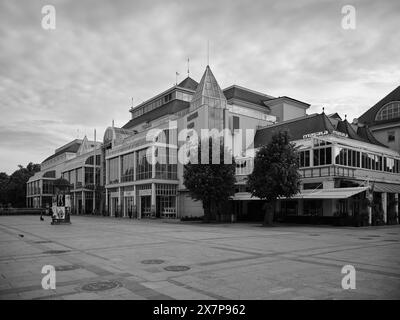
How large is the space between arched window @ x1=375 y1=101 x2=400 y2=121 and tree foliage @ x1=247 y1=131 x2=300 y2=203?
1304 inches

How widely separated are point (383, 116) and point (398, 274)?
55.6m

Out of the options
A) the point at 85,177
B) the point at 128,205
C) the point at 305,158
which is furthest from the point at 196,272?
the point at 85,177

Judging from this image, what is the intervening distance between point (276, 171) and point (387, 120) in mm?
34946

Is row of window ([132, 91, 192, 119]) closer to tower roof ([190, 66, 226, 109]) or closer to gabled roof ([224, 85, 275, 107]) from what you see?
gabled roof ([224, 85, 275, 107])

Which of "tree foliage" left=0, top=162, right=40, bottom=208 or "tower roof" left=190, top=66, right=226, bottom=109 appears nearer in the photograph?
"tower roof" left=190, top=66, right=226, bottom=109

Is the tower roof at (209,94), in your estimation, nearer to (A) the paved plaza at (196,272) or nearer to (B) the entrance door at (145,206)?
(B) the entrance door at (145,206)

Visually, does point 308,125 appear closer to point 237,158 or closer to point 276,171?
point 237,158

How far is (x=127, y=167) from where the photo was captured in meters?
56.3

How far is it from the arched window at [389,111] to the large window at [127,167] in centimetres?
3802

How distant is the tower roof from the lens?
52.8m

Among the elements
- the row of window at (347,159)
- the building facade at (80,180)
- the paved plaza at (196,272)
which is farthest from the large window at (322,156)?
the building facade at (80,180)

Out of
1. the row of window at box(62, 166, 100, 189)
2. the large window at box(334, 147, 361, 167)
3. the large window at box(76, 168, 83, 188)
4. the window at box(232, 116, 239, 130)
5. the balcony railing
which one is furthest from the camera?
the large window at box(76, 168, 83, 188)

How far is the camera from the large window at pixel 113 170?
6008 cm

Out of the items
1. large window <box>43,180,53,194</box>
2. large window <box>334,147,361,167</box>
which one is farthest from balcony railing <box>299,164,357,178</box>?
large window <box>43,180,53,194</box>
